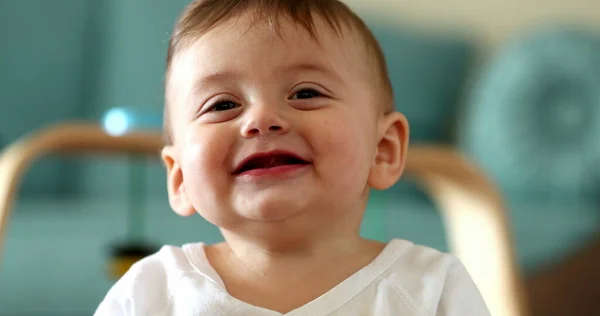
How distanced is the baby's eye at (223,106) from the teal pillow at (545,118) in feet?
5.95

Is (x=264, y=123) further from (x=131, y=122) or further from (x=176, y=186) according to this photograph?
(x=131, y=122)

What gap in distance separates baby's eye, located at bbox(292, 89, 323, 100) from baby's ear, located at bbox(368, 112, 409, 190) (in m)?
0.09

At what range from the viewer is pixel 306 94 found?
2.31ft

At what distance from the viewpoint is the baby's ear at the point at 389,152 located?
0.78 meters

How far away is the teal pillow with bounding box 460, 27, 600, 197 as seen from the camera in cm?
237

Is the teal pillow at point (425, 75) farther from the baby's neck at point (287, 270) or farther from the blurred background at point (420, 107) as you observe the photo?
the baby's neck at point (287, 270)

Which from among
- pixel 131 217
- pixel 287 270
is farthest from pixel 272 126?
pixel 131 217

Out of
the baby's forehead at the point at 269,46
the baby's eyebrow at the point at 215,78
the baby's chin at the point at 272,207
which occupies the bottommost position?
the baby's chin at the point at 272,207

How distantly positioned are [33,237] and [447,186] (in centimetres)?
93

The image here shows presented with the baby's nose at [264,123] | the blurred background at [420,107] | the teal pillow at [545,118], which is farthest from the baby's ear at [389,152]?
the teal pillow at [545,118]

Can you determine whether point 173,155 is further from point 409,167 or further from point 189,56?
point 409,167

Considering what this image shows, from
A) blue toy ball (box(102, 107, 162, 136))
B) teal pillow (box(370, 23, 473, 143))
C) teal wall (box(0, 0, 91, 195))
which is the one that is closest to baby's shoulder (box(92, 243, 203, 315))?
blue toy ball (box(102, 107, 162, 136))

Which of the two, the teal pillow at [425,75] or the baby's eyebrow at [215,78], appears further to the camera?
the teal pillow at [425,75]

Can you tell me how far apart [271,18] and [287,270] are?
211mm
